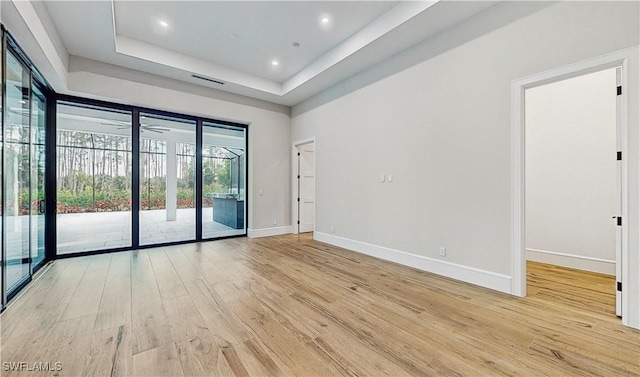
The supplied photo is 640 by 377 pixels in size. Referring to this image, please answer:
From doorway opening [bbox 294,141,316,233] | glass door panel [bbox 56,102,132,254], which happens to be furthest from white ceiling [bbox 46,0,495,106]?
doorway opening [bbox 294,141,316,233]

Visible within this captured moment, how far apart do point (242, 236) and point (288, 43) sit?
172 inches

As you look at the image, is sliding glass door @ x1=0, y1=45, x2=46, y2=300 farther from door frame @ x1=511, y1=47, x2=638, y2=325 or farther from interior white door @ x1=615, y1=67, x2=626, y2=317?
interior white door @ x1=615, y1=67, x2=626, y2=317

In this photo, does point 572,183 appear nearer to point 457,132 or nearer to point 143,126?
point 457,132

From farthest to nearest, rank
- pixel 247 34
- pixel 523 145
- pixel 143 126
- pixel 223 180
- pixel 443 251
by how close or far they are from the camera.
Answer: pixel 223 180 → pixel 143 126 → pixel 247 34 → pixel 443 251 → pixel 523 145

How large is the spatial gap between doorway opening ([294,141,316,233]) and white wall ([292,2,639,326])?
2.08m

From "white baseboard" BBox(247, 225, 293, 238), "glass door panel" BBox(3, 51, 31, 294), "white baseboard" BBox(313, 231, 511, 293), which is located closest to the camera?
"glass door panel" BBox(3, 51, 31, 294)

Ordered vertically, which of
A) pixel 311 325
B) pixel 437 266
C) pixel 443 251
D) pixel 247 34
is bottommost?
pixel 311 325

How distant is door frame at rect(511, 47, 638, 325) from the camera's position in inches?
93.3

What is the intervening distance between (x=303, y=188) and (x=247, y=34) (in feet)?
12.8

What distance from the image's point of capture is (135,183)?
520 cm

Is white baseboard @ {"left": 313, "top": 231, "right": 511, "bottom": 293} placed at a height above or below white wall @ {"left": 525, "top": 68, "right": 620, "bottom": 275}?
below

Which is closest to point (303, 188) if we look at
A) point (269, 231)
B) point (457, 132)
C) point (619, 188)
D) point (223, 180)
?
point (269, 231)

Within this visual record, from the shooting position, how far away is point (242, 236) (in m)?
6.49

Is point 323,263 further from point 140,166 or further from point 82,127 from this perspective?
point 82,127
